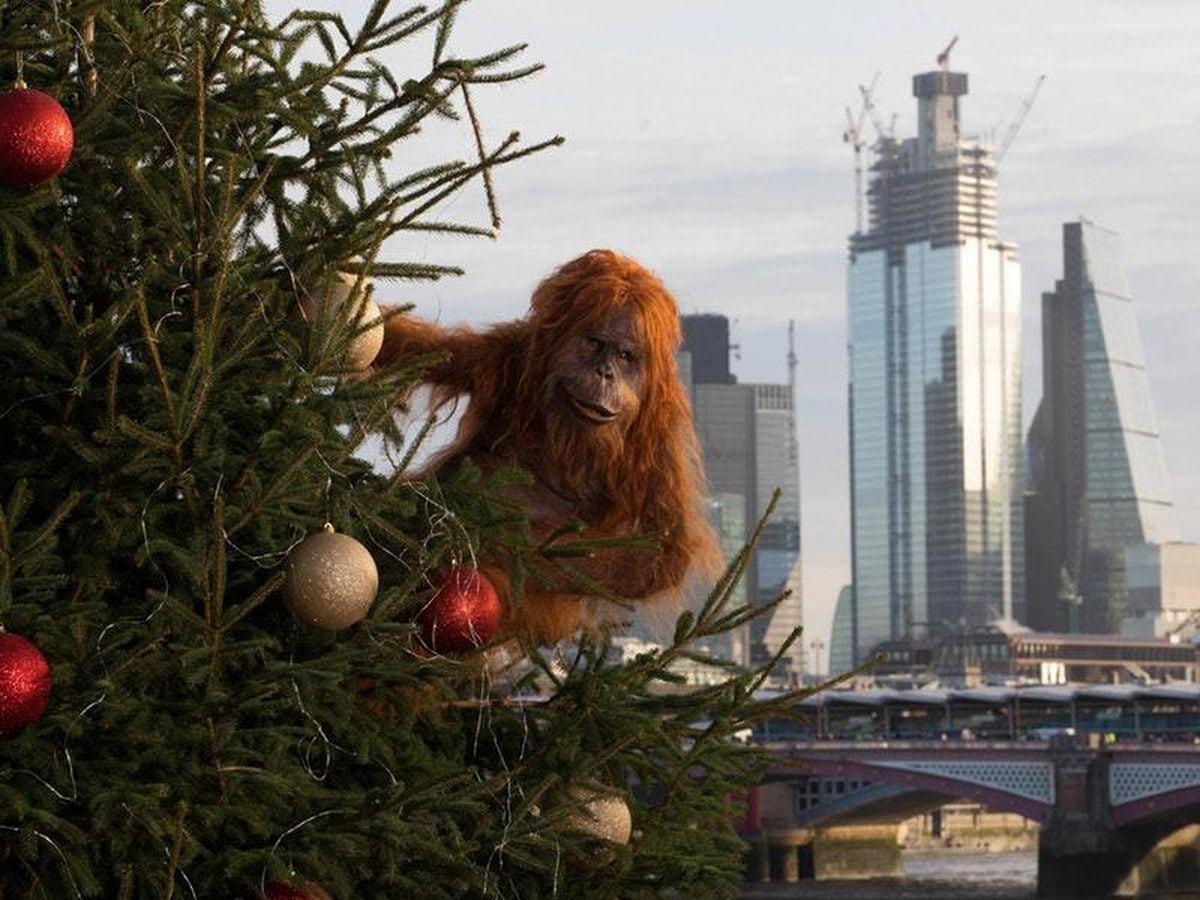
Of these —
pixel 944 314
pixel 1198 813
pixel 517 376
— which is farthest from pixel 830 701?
pixel 944 314

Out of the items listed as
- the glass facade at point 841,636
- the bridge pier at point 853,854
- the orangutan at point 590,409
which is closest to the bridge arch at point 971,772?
the bridge pier at point 853,854

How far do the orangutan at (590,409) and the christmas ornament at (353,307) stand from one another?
637mm

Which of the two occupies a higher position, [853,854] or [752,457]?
[752,457]

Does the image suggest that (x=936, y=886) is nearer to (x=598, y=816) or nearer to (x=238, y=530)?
(x=598, y=816)

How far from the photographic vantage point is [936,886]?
4744 centimetres

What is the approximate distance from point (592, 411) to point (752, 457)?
137325 mm

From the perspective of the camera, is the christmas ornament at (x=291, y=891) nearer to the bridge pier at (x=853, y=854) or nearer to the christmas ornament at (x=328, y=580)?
the christmas ornament at (x=328, y=580)

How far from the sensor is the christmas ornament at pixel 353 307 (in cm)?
285

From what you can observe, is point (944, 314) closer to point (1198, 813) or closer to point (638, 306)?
point (1198, 813)

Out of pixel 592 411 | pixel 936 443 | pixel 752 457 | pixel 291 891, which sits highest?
pixel 592 411

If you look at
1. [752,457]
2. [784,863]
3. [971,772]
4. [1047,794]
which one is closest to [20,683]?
[1047,794]

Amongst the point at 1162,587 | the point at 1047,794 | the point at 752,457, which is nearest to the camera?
the point at 1047,794

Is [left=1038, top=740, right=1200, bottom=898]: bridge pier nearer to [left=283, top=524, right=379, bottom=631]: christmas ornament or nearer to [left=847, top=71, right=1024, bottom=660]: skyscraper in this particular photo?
[left=283, top=524, right=379, bottom=631]: christmas ornament

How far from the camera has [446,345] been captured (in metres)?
3.73
